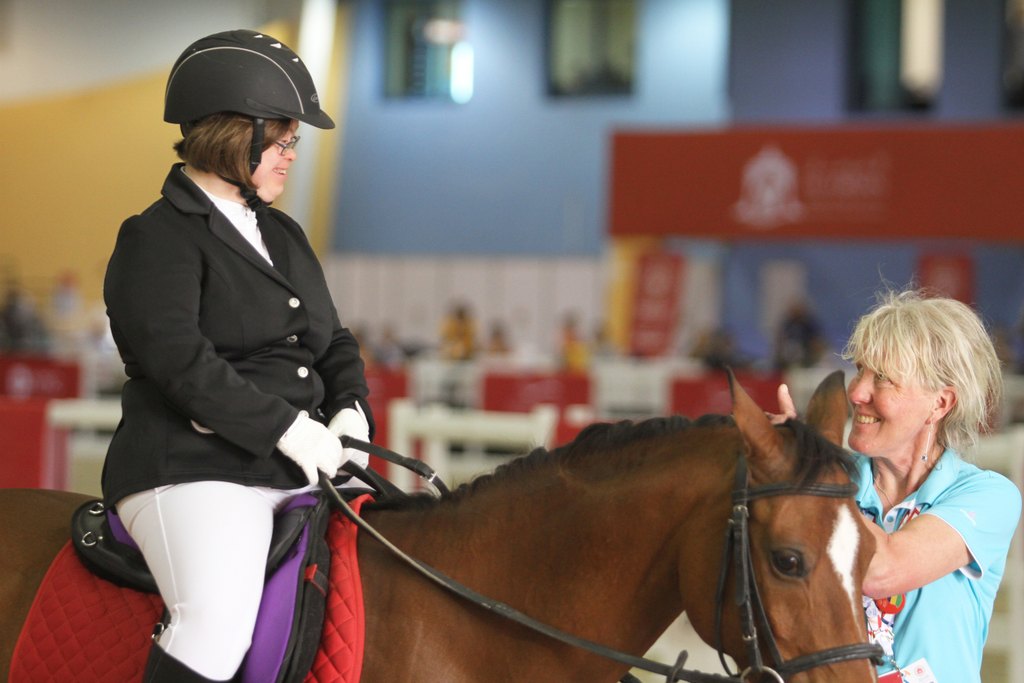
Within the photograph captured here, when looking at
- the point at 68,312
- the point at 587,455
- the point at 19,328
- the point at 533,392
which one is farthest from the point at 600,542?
the point at 68,312

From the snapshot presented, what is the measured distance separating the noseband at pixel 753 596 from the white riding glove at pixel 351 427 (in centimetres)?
81

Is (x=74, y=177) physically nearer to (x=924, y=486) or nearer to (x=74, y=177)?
(x=74, y=177)

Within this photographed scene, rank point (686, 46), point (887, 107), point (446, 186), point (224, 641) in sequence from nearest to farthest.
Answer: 1. point (224, 641)
2. point (887, 107)
3. point (686, 46)
4. point (446, 186)

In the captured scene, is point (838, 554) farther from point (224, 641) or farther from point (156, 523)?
point (156, 523)

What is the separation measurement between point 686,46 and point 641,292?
31.4 ft

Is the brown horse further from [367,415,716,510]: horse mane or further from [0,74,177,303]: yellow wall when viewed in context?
[0,74,177,303]: yellow wall

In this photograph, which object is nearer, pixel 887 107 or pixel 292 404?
pixel 292 404

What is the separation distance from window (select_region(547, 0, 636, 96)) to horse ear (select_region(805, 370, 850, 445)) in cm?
2134

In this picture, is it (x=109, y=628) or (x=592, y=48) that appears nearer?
(x=109, y=628)

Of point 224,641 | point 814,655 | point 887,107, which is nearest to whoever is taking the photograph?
point 814,655

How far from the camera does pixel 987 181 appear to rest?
1296 cm

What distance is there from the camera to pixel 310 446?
215cm

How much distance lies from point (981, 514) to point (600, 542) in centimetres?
73

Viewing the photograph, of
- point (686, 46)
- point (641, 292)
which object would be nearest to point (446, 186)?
point (686, 46)
